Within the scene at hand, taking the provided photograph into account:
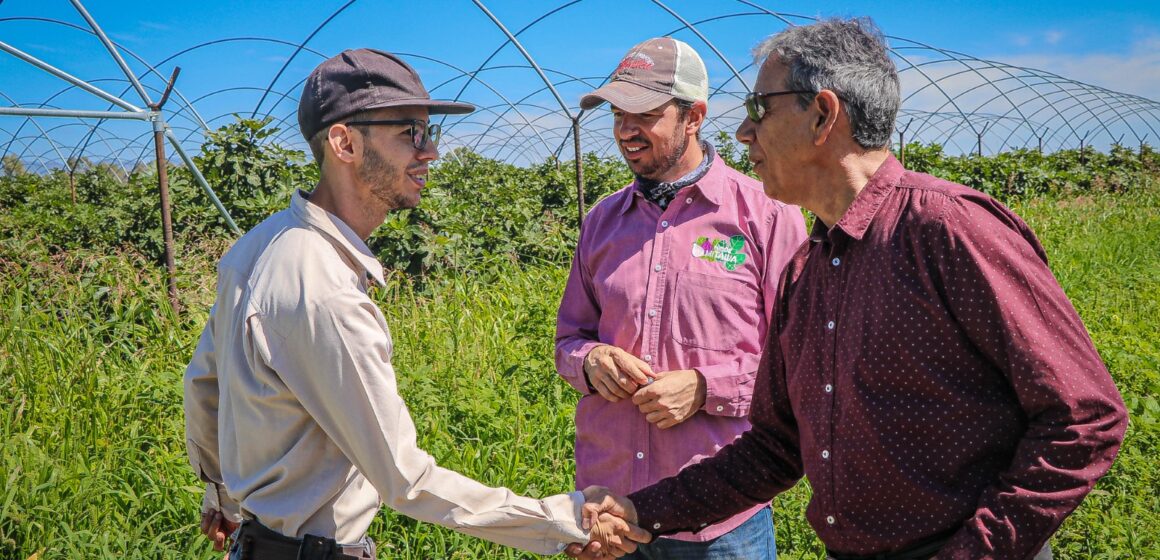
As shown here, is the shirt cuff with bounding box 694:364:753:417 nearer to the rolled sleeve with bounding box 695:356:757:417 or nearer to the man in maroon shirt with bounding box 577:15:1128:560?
the rolled sleeve with bounding box 695:356:757:417

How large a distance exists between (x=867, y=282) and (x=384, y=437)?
0.92m

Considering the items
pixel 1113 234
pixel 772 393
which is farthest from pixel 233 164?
pixel 1113 234

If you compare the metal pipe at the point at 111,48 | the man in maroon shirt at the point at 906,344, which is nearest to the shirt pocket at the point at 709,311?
the man in maroon shirt at the point at 906,344

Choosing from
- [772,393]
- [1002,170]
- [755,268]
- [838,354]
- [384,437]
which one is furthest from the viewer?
[1002,170]

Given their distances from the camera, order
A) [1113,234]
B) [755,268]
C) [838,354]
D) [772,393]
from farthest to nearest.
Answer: [1113,234], [755,268], [772,393], [838,354]

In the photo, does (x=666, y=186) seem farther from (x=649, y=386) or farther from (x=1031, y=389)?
(x=1031, y=389)

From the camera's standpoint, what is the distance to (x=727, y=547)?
213 cm

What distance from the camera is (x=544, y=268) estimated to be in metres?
6.26

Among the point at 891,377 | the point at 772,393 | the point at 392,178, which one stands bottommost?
the point at 772,393

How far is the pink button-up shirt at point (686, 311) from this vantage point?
7.17 feet

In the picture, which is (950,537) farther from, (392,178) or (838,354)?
(392,178)

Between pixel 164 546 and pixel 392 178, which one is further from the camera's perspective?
pixel 164 546

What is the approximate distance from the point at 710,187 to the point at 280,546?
133cm

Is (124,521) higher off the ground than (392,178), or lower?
lower
